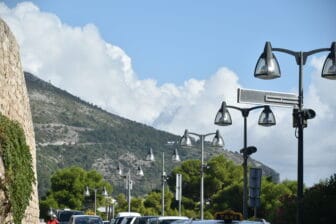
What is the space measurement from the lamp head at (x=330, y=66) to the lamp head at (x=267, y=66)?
3.51 feet

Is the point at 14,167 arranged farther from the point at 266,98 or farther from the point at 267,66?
the point at 267,66

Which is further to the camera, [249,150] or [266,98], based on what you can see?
[249,150]

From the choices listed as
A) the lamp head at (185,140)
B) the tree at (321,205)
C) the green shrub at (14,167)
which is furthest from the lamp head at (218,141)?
the green shrub at (14,167)

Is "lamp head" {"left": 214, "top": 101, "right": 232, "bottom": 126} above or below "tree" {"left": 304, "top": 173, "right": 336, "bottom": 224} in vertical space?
above

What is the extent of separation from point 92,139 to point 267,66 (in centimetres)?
13888

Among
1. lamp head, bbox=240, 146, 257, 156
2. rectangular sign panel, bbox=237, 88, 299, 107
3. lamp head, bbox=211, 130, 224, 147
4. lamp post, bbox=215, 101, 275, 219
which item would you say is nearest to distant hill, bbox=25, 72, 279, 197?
lamp head, bbox=211, 130, 224, 147

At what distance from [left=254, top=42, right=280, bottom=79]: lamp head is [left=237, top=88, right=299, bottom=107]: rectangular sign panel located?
6.51 ft

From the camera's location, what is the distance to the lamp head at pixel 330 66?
20.1m

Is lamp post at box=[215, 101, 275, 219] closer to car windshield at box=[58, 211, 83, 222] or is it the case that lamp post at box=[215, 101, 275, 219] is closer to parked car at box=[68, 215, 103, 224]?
parked car at box=[68, 215, 103, 224]

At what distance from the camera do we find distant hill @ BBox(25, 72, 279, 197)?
15150 centimetres

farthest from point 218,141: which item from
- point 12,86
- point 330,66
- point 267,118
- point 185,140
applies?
point 330,66

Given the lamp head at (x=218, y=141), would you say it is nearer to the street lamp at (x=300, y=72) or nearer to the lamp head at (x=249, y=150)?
the lamp head at (x=249, y=150)

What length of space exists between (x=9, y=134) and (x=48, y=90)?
435ft

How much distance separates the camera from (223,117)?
31.7 metres
